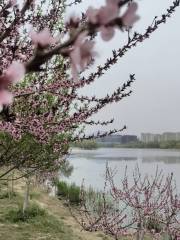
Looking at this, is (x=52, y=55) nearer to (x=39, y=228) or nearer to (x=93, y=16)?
(x=93, y=16)

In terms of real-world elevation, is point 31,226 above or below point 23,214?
below

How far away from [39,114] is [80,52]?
5548 millimetres

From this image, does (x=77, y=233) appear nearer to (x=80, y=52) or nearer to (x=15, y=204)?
(x=15, y=204)

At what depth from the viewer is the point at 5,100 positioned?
1121 millimetres

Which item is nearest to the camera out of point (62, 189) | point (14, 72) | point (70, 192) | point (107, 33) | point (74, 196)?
point (14, 72)

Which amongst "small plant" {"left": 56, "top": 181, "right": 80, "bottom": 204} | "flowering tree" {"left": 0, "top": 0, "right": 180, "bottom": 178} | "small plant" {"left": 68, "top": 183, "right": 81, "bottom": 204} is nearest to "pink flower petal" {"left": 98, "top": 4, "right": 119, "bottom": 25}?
"flowering tree" {"left": 0, "top": 0, "right": 180, "bottom": 178}

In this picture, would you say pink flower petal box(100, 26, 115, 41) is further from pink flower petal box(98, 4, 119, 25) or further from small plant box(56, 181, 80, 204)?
small plant box(56, 181, 80, 204)

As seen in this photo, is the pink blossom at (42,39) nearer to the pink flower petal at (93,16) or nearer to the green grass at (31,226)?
the pink flower petal at (93,16)

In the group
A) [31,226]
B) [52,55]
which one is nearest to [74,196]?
[31,226]

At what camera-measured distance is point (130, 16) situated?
1.25m

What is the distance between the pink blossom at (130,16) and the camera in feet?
4.07


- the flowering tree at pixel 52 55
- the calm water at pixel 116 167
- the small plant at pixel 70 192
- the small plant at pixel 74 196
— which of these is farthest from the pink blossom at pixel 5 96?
the small plant at pixel 74 196

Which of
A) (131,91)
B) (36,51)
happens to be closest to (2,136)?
(131,91)

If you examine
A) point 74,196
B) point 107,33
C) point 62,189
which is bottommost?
point 74,196
